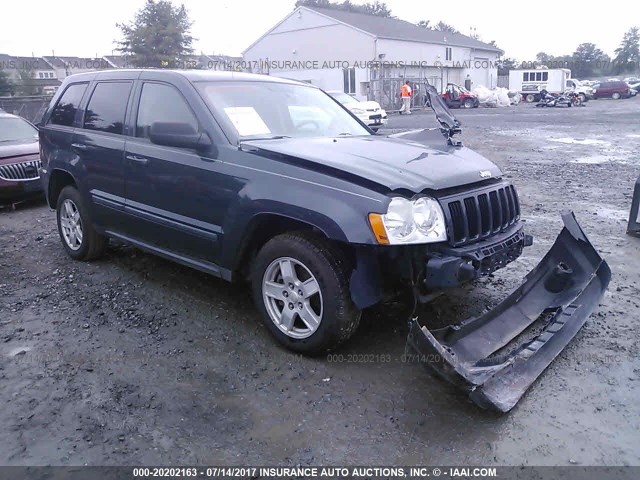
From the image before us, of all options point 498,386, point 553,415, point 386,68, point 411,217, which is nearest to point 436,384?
point 498,386

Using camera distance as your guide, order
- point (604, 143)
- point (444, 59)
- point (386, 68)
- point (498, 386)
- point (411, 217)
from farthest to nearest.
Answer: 1. point (444, 59)
2. point (386, 68)
3. point (604, 143)
4. point (411, 217)
5. point (498, 386)

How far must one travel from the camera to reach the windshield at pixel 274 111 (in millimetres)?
4328

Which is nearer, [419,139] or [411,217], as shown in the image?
[411,217]

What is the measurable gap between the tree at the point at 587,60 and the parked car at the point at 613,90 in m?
36.5

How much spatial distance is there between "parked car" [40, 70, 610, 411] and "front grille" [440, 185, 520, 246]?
0.04 ft

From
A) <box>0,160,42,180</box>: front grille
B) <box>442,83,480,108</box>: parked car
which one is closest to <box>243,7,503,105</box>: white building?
<box>442,83,480,108</box>: parked car

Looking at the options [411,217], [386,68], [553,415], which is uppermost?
[386,68]

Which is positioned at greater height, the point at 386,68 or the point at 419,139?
the point at 386,68

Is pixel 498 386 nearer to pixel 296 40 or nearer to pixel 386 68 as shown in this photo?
pixel 386 68

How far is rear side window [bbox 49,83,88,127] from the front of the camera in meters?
5.72

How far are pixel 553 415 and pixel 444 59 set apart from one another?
171 feet

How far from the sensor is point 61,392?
139 inches

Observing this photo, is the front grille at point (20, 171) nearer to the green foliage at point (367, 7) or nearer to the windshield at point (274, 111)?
the windshield at point (274, 111)

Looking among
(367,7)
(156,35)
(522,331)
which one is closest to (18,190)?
(522,331)
